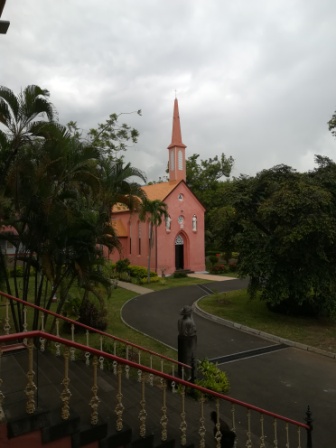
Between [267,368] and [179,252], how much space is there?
68.6ft

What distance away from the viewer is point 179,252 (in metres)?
30.5

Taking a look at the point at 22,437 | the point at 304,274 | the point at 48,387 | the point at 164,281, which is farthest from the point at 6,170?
the point at 164,281

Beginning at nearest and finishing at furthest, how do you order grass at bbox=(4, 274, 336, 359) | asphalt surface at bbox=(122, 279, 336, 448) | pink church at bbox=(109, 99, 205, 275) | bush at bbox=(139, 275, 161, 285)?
1. asphalt surface at bbox=(122, 279, 336, 448)
2. grass at bbox=(4, 274, 336, 359)
3. bush at bbox=(139, 275, 161, 285)
4. pink church at bbox=(109, 99, 205, 275)

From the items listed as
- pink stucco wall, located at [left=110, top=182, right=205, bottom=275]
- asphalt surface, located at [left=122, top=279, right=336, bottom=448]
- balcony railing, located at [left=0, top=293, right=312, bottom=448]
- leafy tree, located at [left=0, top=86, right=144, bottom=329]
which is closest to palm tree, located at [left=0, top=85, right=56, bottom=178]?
leafy tree, located at [left=0, top=86, right=144, bottom=329]

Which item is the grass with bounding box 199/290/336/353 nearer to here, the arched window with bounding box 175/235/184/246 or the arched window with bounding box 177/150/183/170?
the arched window with bounding box 175/235/184/246

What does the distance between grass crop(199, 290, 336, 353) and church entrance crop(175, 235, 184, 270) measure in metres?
11.4

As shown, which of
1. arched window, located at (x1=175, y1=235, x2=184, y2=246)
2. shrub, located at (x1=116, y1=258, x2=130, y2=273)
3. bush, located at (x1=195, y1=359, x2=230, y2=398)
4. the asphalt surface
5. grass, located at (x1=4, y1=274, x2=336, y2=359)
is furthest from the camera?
arched window, located at (x1=175, y1=235, x2=184, y2=246)

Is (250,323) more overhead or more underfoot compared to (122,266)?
more underfoot

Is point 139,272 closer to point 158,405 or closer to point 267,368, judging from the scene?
point 267,368

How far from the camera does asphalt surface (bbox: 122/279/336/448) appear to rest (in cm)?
747

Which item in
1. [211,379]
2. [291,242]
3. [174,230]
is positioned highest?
[174,230]

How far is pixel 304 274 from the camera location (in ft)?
44.3

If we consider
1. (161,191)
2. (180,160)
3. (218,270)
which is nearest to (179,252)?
(218,270)

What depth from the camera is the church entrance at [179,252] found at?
30156mm
